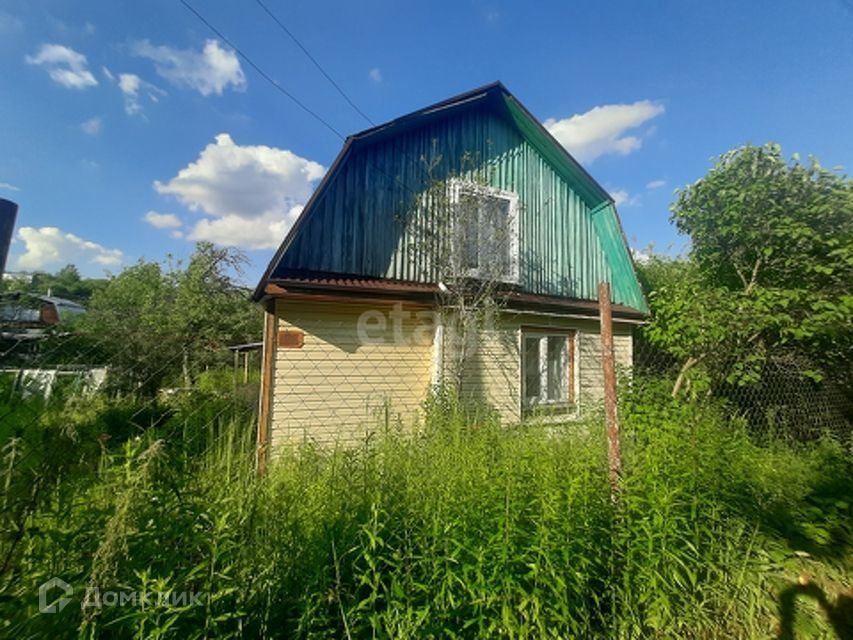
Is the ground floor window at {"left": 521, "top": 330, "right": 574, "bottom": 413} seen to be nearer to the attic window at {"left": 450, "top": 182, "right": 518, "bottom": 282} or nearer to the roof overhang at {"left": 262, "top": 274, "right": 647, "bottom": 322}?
the roof overhang at {"left": 262, "top": 274, "right": 647, "bottom": 322}

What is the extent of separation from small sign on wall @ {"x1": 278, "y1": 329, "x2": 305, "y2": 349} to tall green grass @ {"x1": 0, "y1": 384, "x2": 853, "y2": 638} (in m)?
1.73

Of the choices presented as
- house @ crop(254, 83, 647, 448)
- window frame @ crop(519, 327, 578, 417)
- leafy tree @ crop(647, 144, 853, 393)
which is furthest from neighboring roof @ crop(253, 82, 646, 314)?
window frame @ crop(519, 327, 578, 417)

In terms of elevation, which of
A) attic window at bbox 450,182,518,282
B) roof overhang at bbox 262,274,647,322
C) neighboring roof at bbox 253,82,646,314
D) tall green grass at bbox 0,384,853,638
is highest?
neighboring roof at bbox 253,82,646,314

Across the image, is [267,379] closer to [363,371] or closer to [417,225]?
[363,371]

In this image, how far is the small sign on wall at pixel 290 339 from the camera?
4469 millimetres

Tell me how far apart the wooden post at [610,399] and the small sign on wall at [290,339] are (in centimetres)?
368

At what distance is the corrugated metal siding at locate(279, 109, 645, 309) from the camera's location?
509cm

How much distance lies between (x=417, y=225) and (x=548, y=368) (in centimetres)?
378

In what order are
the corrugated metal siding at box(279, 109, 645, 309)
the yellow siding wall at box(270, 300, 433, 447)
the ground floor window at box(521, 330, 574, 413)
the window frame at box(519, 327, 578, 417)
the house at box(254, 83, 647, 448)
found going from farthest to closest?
the ground floor window at box(521, 330, 574, 413) < the window frame at box(519, 327, 578, 417) < the corrugated metal siding at box(279, 109, 645, 309) < the house at box(254, 83, 647, 448) < the yellow siding wall at box(270, 300, 433, 447)

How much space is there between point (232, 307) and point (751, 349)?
17.5 metres

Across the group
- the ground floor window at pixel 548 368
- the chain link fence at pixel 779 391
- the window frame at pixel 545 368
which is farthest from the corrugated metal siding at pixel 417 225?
the chain link fence at pixel 779 391

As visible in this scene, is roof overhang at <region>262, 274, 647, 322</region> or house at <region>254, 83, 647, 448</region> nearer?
roof overhang at <region>262, 274, 647, 322</region>

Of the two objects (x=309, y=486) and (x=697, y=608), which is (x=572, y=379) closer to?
(x=697, y=608)

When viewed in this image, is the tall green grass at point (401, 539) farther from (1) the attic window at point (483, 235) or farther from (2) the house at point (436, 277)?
(1) the attic window at point (483, 235)
